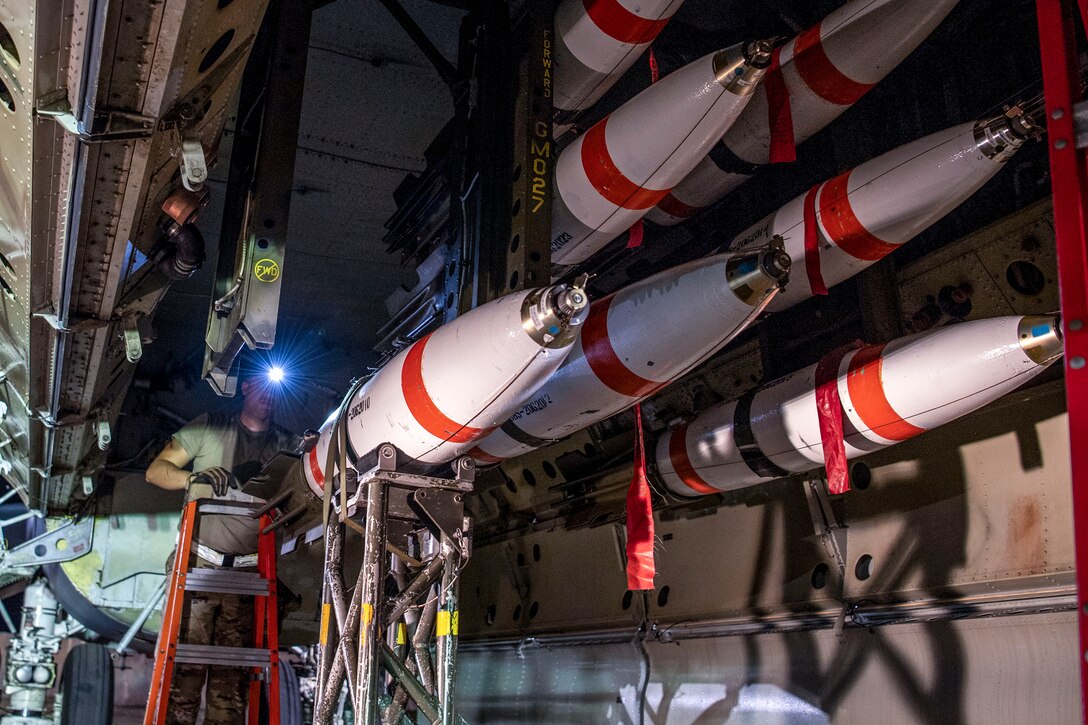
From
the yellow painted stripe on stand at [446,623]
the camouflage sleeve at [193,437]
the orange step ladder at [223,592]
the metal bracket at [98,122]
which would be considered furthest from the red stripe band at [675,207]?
the camouflage sleeve at [193,437]

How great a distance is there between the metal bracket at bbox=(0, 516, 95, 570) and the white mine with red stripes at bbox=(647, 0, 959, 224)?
714cm

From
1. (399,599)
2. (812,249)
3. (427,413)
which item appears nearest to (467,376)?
(427,413)

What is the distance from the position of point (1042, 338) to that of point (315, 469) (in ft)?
10.8

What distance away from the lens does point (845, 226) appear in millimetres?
3979

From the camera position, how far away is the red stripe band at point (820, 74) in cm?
408

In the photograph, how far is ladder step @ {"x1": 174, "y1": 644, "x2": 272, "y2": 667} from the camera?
5008 mm

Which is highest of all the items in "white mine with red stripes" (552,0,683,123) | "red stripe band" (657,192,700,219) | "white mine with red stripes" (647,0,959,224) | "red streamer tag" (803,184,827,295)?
"white mine with red stripes" (552,0,683,123)

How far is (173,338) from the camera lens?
28.4 feet

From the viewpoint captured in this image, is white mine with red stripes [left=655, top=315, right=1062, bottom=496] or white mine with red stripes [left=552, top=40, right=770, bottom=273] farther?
white mine with red stripes [left=552, top=40, right=770, bottom=273]

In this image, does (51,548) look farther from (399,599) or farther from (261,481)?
(399,599)

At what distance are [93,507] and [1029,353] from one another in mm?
8542

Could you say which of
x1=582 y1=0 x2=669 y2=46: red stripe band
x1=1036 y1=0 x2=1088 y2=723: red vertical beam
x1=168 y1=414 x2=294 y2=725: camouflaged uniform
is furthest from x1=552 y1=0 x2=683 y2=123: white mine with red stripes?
x1=168 y1=414 x2=294 y2=725: camouflaged uniform

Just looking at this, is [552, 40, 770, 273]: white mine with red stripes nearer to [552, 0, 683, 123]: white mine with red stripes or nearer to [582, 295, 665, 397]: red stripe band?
[552, 0, 683, 123]: white mine with red stripes

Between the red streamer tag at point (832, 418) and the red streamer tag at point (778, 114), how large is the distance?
0.95 m
